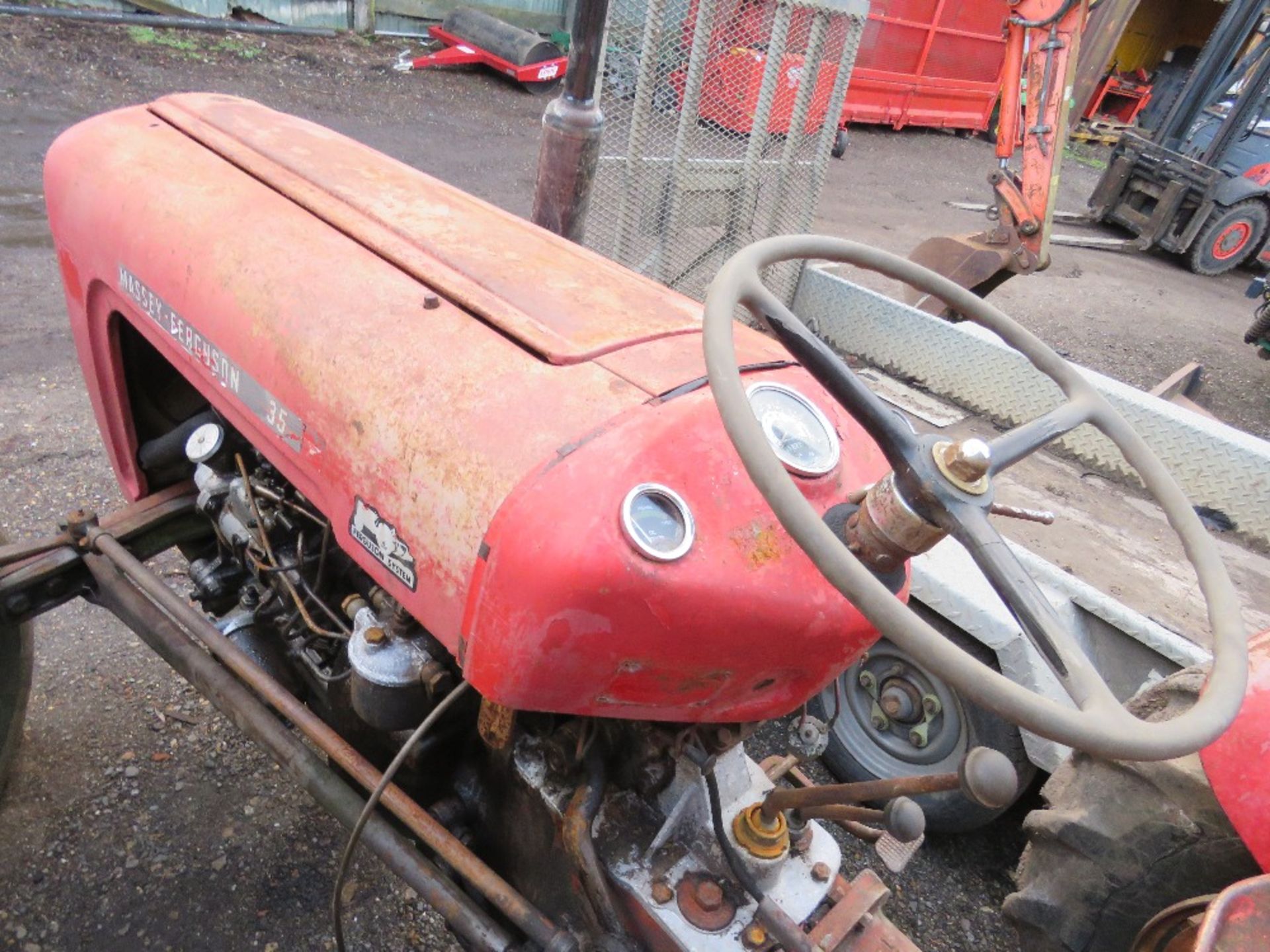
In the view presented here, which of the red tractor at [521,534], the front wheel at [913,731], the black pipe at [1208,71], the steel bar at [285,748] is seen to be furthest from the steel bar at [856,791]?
the black pipe at [1208,71]

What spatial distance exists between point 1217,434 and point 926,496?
322cm

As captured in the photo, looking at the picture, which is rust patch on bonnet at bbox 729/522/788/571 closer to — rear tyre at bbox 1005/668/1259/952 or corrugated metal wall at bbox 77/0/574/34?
rear tyre at bbox 1005/668/1259/952

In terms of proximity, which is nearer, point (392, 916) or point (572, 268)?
point (572, 268)

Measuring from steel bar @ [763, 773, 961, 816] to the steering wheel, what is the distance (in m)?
0.22

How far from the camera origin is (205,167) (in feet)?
5.81

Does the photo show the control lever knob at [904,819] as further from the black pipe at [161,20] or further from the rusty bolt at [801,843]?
the black pipe at [161,20]

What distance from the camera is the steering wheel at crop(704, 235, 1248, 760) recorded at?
0.90 m

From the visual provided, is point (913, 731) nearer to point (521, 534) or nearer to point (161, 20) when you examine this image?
point (521, 534)

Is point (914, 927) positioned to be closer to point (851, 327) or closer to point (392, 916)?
point (392, 916)

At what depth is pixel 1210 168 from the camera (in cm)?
870

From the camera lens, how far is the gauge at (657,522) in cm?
106

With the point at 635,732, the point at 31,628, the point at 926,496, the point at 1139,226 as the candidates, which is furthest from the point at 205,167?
the point at 1139,226

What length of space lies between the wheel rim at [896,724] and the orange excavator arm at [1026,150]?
3.12 meters

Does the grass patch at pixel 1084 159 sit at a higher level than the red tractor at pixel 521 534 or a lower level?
lower
